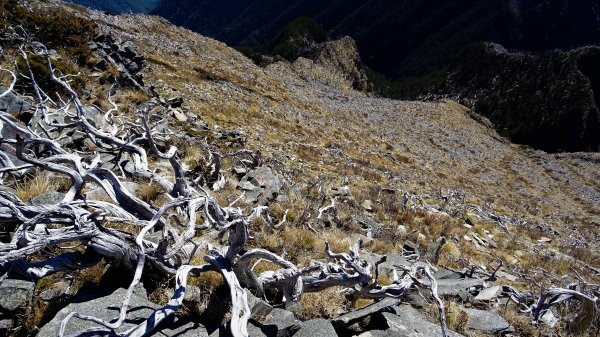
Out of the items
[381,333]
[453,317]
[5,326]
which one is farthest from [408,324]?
[5,326]

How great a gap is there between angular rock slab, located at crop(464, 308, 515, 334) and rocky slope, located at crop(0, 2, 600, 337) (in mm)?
22

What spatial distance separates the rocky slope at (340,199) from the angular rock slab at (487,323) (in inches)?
0.9

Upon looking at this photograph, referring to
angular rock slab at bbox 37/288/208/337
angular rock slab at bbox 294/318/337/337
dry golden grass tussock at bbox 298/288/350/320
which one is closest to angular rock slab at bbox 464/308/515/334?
dry golden grass tussock at bbox 298/288/350/320

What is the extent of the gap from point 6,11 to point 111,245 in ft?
45.5


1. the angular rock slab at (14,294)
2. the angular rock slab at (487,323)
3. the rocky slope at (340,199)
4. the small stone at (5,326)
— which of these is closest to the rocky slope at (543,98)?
the rocky slope at (340,199)

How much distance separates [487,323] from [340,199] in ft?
19.6

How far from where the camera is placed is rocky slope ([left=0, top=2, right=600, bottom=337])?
3.88 metres

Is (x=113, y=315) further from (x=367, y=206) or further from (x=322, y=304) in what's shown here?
(x=367, y=206)

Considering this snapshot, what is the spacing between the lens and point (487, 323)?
16.2 ft

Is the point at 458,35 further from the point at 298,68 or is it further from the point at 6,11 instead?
the point at 6,11

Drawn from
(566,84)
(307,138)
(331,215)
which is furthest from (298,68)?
(566,84)

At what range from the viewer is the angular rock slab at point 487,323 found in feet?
15.8

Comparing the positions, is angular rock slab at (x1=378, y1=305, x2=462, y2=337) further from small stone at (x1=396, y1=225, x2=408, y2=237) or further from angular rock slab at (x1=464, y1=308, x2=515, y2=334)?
small stone at (x1=396, y1=225, x2=408, y2=237)

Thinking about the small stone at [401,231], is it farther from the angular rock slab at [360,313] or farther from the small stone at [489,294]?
the angular rock slab at [360,313]
